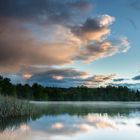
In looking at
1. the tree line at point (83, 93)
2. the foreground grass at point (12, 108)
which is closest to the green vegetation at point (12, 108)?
the foreground grass at point (12, 108)

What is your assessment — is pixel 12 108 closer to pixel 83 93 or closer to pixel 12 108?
pixel 12 108

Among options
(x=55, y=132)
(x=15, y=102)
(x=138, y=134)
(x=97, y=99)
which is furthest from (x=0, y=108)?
(x=97, y=99)

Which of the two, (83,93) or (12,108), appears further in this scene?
(83,93)

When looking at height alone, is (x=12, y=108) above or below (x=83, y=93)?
below

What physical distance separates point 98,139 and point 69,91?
89.2 metres

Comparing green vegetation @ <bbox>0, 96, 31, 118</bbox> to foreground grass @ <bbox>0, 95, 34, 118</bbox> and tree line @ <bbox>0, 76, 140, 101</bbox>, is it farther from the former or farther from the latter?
tree line @ <bbox>0, 76, 140, 101</bbox>

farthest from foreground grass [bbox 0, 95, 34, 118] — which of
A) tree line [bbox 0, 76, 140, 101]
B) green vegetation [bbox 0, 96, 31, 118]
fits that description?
tree line [bbox 0, 76, 140, 101]

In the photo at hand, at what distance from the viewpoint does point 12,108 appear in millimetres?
22703

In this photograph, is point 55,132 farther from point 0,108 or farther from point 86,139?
point 0,108

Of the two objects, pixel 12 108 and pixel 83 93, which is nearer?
pixel 12 108

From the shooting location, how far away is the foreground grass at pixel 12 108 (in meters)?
21.2

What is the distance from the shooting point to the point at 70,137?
1361 cm

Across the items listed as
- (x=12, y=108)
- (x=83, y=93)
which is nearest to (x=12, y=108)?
(x=12, y=108)

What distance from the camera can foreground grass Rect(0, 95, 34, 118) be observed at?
21.2 metres
